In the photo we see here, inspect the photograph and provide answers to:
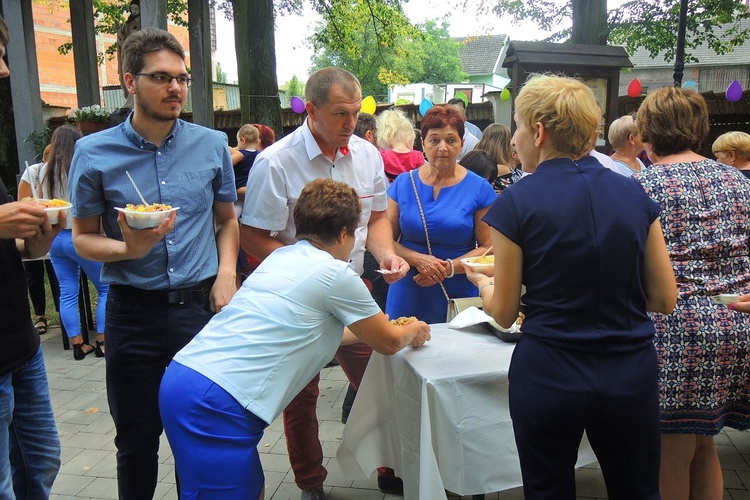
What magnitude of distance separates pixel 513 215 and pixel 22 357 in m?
1.68

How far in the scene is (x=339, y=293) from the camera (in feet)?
6.82

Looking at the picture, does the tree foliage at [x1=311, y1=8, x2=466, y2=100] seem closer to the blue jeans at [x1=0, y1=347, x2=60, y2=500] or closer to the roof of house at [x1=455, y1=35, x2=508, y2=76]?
the roof of house at [x1=455, y1=35, x2=508, y2=76]

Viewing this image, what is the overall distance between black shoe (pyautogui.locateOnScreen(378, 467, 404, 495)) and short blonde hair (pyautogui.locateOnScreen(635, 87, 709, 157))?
6.64ft

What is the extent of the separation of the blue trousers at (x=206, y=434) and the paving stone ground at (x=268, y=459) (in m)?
1.27

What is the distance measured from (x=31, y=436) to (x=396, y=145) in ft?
13.0

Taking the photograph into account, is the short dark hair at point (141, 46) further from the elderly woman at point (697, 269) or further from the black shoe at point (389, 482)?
the black shoe at point (389, 482)

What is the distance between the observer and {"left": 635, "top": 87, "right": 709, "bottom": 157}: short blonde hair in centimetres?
234

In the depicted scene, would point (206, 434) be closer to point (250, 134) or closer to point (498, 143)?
point (498, 143)

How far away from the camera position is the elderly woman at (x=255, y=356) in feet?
6.40

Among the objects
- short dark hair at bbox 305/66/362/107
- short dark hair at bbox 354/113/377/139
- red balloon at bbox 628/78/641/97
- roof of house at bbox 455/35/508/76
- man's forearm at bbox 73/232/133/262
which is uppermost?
roof of house at bbox 455/35/508/76

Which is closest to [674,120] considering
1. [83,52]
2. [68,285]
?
[68,285]

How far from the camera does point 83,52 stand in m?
9.84

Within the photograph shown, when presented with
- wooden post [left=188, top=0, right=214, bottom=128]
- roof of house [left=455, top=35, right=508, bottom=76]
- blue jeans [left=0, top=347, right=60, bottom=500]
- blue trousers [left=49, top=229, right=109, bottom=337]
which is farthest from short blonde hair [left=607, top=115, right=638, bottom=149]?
roof of house [left=455, top=35, right=508, bottom=76]

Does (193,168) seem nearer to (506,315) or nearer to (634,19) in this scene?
(506,315)
